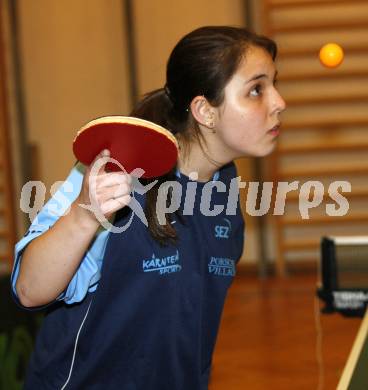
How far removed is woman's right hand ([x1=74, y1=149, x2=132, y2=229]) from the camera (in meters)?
1.30

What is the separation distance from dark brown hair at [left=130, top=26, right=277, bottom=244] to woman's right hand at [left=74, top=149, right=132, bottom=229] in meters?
0.40

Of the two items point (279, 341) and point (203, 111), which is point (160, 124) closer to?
point (203, 111)

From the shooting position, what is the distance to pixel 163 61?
6.68 m

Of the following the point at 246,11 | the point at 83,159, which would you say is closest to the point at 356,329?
the point at 246,11

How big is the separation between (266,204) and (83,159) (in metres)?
4.49

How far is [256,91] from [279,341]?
10.1 ft

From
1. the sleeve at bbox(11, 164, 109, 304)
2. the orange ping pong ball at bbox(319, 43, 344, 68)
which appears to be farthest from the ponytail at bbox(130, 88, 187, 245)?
the orange ping pong ball at bbox(319, 43, 344, 68)

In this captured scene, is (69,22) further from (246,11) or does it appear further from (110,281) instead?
(110,281)

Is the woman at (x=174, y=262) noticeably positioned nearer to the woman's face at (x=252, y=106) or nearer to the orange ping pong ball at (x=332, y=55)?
the woman's face at (x=252, y=106)

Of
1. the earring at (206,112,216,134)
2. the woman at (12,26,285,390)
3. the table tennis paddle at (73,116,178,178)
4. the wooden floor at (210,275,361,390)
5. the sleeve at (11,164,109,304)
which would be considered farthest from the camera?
→ the wooden floor at (210,275,361,390)

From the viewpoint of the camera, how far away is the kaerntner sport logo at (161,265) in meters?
1.71

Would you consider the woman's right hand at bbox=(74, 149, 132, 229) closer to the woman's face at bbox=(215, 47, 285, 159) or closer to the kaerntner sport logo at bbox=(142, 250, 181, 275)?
the kaerntner sport logo at bbox=(142, 250, 181, 275)

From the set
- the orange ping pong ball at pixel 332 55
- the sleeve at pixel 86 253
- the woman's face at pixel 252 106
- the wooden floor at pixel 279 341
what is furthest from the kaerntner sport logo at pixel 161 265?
the wooden floor at pixel 279 341

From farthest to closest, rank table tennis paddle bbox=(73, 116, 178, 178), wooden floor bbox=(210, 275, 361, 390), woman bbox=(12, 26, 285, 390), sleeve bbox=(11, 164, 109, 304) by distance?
wooden floor bbox=(210, 275, 361, 390), woman bbox=(12, 26, 285, 390), sleeve bbox=(11, 164, 109, 304), table tennis paddle bbox=(73, 116, 178, 178)
